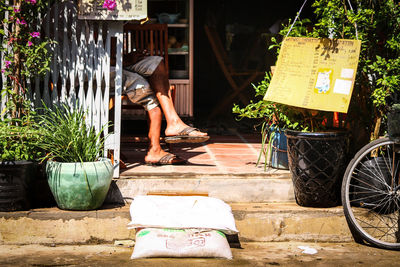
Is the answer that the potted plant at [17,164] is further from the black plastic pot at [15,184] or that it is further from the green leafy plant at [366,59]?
the green leafy plant at [366,59]

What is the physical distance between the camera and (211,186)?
172 inches

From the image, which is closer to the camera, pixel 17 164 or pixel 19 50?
pixel 17 164

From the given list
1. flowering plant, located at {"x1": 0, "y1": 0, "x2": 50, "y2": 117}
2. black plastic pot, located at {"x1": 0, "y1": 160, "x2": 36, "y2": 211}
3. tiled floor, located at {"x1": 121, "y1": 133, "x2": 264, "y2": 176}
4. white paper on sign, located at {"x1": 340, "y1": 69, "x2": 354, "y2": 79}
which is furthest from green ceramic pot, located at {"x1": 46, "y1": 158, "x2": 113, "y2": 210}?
white paper on sign, located at {"x1": 340, "y1": 69, "x2": 354, "y2": 79}

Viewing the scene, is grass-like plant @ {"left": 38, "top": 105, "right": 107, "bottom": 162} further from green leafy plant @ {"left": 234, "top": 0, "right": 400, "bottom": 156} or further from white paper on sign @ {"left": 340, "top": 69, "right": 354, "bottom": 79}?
white paper on sign @ {"left": 340, "top": 69, "right": 354, "bottom": 79}

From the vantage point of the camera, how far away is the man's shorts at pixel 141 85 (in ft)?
15.8

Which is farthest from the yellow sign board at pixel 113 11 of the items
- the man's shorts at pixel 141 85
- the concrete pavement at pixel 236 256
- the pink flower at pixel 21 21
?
the concrete pavement at pixel 236 256

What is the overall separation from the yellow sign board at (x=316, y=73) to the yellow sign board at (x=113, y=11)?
1.18m

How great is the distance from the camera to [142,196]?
4082 millimetres

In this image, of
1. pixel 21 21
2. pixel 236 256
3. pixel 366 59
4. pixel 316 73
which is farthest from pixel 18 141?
pixel 366 59

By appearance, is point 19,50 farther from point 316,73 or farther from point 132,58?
point 316,73

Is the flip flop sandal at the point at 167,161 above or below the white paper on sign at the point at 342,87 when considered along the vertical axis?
below

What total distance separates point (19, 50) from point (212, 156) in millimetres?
2207

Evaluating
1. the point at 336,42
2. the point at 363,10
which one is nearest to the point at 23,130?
the point at 336,42

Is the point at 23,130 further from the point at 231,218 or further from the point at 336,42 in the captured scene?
the point at 336,42
